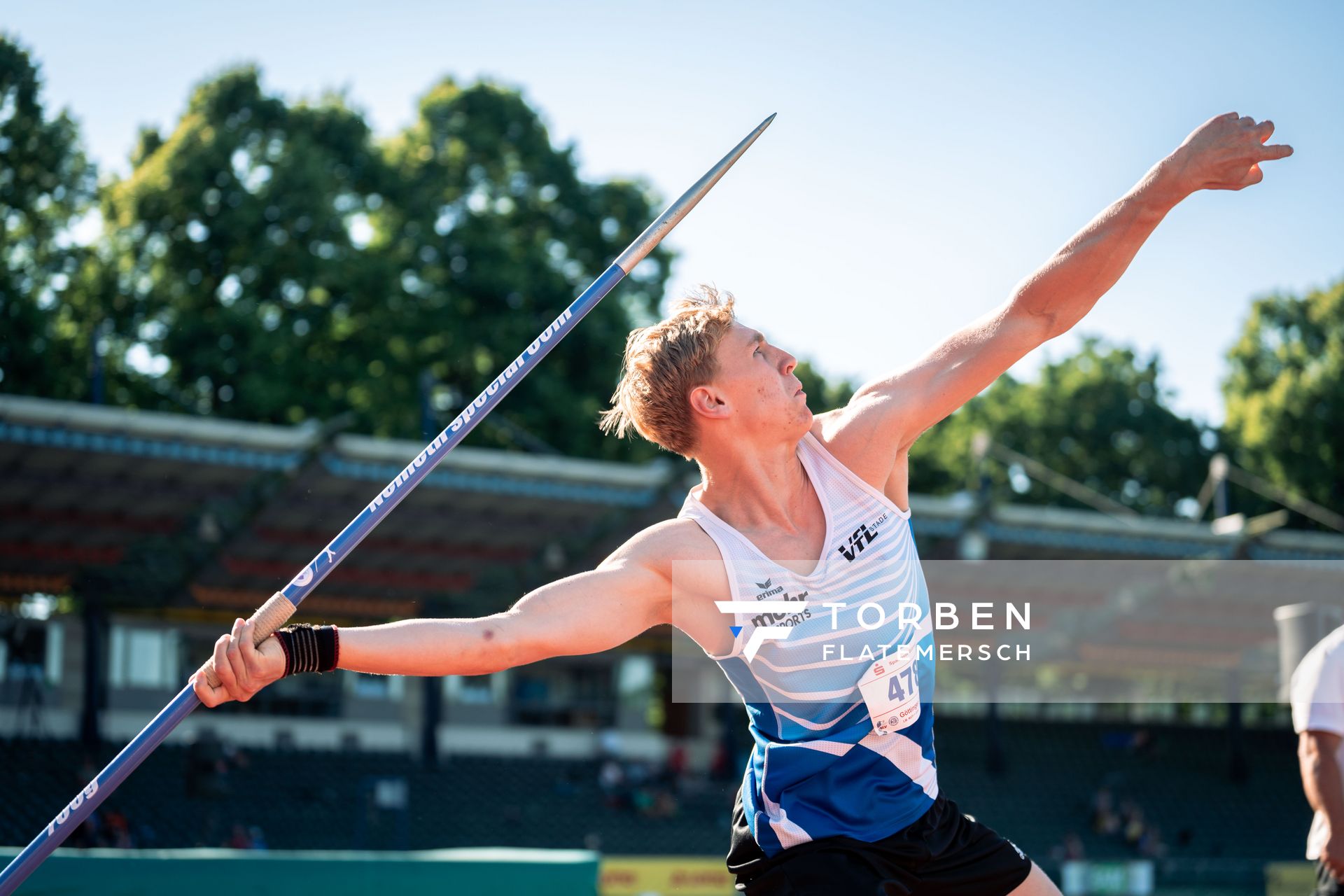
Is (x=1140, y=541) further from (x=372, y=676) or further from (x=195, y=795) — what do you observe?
(x=195, y=795)

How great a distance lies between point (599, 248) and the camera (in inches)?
1229

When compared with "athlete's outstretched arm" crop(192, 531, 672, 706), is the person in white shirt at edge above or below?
below

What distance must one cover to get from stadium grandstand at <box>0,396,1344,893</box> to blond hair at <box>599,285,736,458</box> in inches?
585

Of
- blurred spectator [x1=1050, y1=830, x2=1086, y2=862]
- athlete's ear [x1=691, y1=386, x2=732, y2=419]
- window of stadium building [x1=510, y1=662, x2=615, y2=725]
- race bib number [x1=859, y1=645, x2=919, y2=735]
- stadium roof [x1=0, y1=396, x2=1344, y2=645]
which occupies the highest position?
stadium roof [x1=0, y1=396, x2=1344, y2=645]

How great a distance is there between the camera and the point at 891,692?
3.53m

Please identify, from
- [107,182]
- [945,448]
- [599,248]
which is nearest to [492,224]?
[599,248]

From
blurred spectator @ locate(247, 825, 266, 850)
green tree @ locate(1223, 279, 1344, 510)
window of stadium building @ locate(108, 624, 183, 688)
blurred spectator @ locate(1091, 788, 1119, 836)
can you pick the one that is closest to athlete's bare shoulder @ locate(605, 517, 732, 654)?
blurred spectator @ locate(247, 825, 266, 850)

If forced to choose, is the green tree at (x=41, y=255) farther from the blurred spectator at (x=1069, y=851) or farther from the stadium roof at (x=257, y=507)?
the blurred spectator at (x=1069, y=851)

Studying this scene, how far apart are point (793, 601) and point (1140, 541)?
2489 cm

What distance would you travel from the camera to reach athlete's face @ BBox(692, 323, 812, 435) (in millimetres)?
3639

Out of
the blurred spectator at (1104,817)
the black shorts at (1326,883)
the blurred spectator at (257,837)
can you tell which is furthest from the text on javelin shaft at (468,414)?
the blurred spectator at (1104,817)

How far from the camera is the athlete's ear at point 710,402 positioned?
367 cm

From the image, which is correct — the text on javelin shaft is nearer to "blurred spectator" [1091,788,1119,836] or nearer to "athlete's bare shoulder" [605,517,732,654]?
"athlete's bare shoulder" [605,517,732,654]

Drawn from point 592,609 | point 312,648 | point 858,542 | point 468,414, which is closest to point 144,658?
point 468,414
